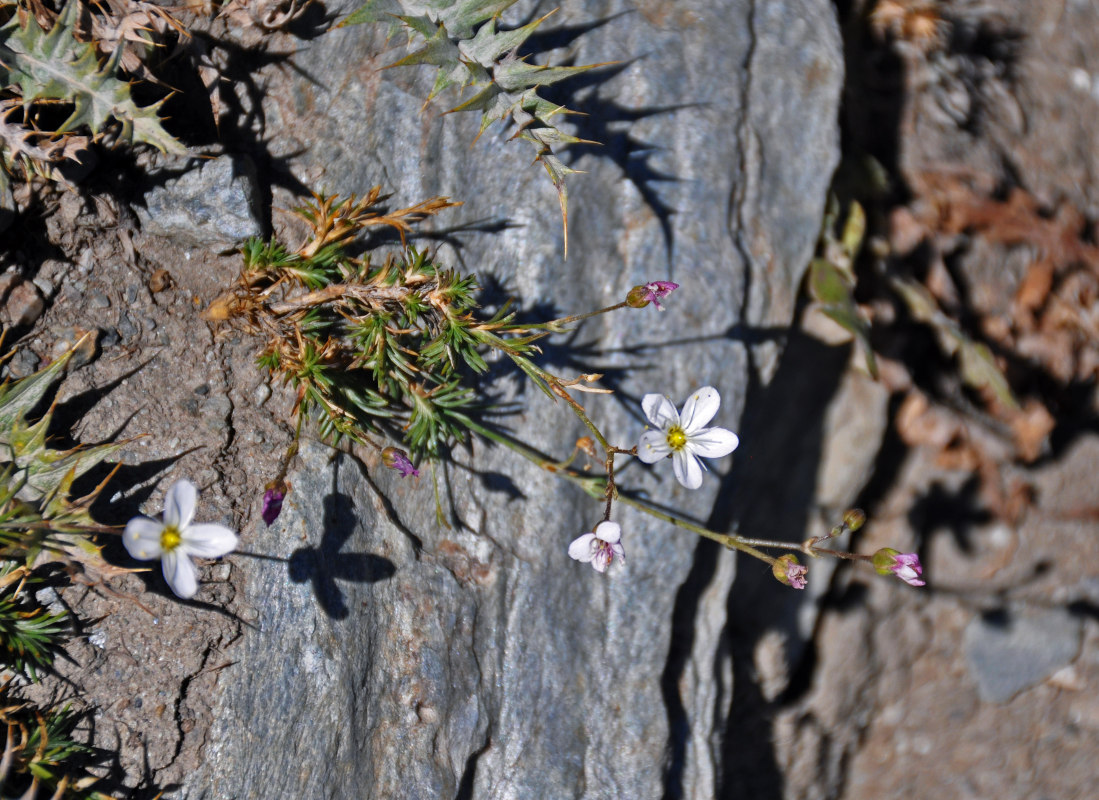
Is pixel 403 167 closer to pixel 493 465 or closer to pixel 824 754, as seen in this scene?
pixel 493 465

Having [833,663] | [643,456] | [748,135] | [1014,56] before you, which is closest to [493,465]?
[643,456]

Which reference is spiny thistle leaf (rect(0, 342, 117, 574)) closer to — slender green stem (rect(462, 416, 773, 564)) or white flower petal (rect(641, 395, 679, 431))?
slender green stem (rect(462, 416, 773, 564))

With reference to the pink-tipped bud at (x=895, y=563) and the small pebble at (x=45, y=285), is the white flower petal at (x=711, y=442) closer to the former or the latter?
the pink-tipped bud at (x=895, y=563)

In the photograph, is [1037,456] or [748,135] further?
[1037,456]

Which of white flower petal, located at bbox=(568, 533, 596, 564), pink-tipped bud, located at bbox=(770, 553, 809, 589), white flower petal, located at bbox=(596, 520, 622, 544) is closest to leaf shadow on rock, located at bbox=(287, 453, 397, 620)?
white flower petal, located at bbox=(568, 533, 596, 564)

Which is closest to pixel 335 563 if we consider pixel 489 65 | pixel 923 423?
pixel 489 65

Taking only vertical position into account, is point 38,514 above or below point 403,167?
below

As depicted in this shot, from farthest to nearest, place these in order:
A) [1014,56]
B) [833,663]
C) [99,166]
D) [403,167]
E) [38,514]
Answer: [1014,56]
[833,663]
[403,167]
[99,166]
[38,514]

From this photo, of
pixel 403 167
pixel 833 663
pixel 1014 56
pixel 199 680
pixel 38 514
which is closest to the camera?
pixel 38 514
